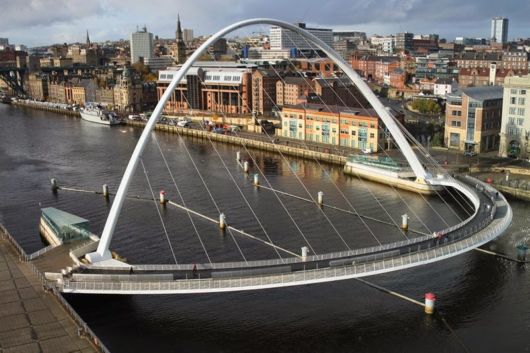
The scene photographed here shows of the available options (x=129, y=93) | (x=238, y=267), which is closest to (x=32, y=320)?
(x=238, y=267)

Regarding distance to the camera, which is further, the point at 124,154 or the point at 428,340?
the point at 124,154

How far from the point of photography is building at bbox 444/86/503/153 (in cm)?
4269

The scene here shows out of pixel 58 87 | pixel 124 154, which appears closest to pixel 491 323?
pixel 124 154

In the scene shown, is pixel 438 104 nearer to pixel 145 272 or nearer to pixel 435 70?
pixel 435 70

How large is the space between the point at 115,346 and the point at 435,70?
3310 inches

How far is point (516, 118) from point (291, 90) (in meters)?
31.2

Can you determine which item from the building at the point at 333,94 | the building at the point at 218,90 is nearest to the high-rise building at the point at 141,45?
the building at the point at 218,90

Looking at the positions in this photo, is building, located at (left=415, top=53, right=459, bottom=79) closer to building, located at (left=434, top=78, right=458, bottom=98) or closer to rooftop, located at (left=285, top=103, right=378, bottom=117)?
building, located at (left=434, top=78, right=458, bottom=98)

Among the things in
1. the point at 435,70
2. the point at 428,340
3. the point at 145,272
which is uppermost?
the point at 435,70

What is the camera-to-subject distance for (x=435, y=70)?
304ft

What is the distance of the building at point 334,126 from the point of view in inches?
1811

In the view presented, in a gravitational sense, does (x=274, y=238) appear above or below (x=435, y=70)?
below

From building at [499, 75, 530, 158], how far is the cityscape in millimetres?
130

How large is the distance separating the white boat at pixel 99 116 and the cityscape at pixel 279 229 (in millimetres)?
6122
